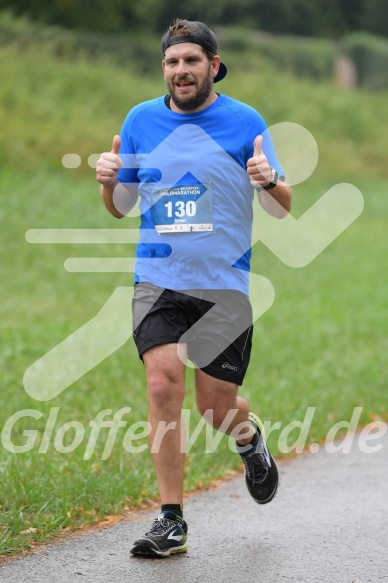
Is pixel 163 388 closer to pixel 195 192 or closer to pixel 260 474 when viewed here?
pixel 195 192

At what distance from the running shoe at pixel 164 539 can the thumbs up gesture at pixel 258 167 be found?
1532mm

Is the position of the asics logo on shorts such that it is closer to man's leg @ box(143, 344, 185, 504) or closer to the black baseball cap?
man's leg @ box(143, 344, 185, 504)

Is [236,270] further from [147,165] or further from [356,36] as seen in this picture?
[356,36]

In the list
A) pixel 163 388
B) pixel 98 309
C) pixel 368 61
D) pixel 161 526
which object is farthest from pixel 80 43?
pixel 161 526

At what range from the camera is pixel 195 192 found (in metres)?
5.24

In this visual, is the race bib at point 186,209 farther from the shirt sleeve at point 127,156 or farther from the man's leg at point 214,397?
the man's leg at point 214,397

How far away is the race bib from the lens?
5.24 metres

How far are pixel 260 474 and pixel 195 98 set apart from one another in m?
1.96

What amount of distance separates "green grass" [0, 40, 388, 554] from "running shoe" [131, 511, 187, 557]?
54 centimetres

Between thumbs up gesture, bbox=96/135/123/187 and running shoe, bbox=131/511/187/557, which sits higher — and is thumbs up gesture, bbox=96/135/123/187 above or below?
above

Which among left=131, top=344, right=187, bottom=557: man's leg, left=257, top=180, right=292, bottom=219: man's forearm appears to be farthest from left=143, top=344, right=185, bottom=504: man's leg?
left=257, top=180, right=292, bottom=219: man's forearm

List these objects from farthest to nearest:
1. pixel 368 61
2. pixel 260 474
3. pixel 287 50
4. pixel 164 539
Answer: pixel 368 61
pixel 287 50
pixel 260 474
pixel 164 539

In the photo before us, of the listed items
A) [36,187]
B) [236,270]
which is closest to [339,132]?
[36,187]

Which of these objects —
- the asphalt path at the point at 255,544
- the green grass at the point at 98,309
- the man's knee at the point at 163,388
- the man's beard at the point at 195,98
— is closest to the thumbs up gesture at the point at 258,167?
the man's beard at the point at 195,98
